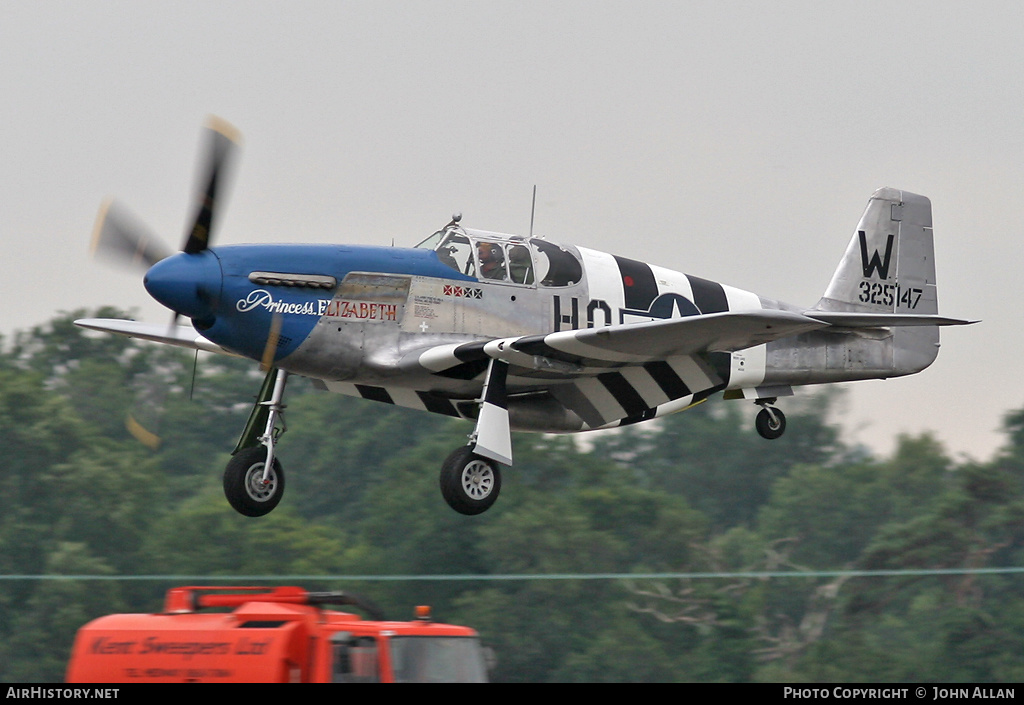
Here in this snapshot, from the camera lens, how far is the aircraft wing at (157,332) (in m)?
Result: 15.5

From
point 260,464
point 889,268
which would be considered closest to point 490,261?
point 260,464

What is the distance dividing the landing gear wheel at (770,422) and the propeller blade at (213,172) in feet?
23.4

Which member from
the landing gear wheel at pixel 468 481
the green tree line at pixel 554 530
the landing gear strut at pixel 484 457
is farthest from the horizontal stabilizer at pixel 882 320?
the green tree line at pixel 554 530

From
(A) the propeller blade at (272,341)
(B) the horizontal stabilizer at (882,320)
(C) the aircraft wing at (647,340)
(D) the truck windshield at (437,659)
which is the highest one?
(B) the horizontal stabilizer at (882,320)

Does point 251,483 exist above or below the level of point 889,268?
below

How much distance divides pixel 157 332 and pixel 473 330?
3.96 m

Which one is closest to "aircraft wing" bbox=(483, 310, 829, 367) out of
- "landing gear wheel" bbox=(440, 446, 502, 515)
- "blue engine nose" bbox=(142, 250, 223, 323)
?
"landing gear wheel" bbox=(440, 446, 502, 515)

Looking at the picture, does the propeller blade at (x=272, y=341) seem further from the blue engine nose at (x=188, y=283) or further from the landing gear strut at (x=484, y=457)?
the landing gear strut at (x=484, y=457)

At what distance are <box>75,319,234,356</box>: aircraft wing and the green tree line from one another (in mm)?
15988

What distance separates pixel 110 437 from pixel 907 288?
47278 mm

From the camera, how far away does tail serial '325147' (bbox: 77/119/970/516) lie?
44.2 feet

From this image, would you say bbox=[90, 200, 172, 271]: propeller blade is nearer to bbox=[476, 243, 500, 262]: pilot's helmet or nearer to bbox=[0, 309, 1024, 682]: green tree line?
bbox=[476, 243, 500, 262]: pilot's helmet

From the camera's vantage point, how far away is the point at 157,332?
1603 cm

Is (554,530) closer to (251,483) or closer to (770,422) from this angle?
(770,422)
